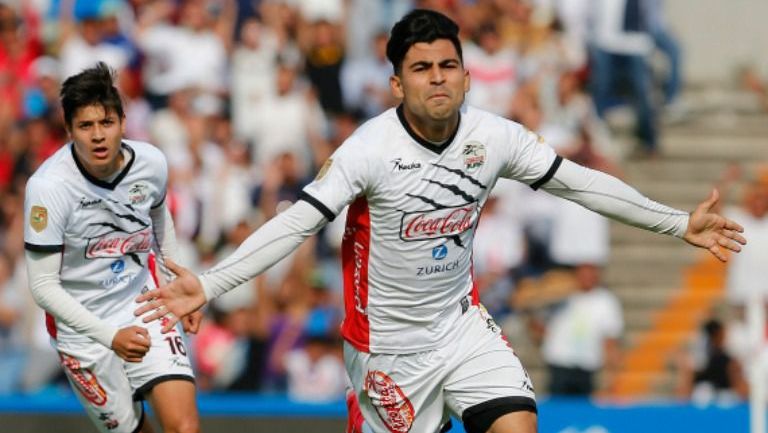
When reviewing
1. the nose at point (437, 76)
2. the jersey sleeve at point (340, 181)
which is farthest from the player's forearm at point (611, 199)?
the jersey sleeve at point (340, 181)

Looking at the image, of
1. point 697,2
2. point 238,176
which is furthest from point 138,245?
point 697,2

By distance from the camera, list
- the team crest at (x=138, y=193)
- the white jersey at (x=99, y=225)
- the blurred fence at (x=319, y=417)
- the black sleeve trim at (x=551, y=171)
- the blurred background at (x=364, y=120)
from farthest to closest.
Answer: the blurred background at (x=364, y=120), the blurred fence at (x=319, y=417), the team crest at (x=138, y=193), the white jersey at (x=99, y=225), the black sleeve trim at (x=551, y=171)

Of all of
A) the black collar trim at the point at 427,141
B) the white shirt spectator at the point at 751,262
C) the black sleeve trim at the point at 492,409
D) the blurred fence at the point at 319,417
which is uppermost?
the black collar trim at the point at 427,141

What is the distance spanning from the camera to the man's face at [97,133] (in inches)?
332

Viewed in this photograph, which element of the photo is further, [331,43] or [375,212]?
[331,43]

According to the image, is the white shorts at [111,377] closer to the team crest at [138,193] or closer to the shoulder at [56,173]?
the team crest at [138,193]

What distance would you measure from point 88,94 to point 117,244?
84cm

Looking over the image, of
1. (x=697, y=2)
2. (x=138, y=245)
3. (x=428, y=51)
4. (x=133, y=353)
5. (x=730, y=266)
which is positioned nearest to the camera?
(x=428, y=51)

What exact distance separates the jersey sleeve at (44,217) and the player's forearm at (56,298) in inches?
2.2

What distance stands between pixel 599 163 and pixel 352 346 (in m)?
8.04

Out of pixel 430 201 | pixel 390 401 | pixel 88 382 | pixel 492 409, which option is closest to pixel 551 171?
pixel 430 201

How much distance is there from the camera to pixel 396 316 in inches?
313

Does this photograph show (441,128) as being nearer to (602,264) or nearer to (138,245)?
(138,245)

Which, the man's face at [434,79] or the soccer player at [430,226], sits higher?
the man's face at [434,79]
